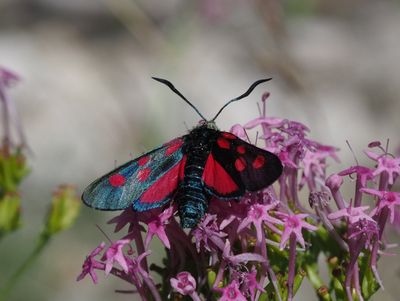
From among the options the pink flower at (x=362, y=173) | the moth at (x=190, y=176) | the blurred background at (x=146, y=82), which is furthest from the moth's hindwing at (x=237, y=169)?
the blurred background at (x=146, y=82)

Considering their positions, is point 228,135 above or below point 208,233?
above

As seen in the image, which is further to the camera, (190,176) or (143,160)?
(143,160)

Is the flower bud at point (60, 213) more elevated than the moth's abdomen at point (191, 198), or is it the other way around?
the flower bud at point (60, 213)

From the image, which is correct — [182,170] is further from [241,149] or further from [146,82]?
[146,82]

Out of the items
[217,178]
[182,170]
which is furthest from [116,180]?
[217,178]

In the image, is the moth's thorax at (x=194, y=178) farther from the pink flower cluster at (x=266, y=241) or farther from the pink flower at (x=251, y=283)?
the pink flower at (x=251, y=283)

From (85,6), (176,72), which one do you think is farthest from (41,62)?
(176,72)

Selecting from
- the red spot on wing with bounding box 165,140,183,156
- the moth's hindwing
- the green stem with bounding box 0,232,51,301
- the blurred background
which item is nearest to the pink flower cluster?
the moth's hindwing
